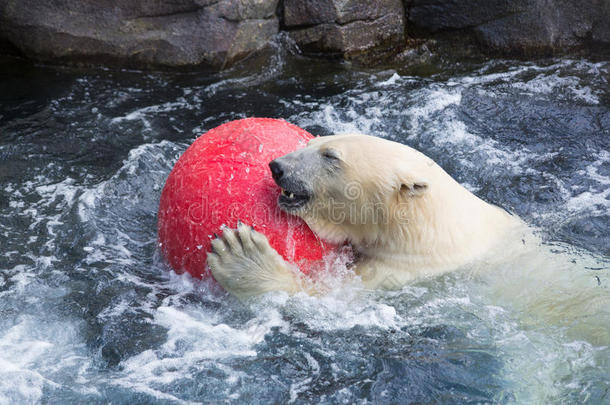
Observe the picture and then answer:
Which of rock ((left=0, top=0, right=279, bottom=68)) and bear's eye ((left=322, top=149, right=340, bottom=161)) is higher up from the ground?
rock ((left=0, top=0, right=279, bottom=68))

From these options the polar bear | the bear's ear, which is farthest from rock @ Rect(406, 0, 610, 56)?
the bear's ear

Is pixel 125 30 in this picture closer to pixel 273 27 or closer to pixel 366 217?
pixel 273 27

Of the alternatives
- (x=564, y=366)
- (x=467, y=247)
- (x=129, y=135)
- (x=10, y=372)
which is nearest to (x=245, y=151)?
(x=467, y=247)

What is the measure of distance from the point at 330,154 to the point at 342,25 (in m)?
4.44

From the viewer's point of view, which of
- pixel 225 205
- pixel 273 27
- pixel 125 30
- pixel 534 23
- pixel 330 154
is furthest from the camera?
pixel 273 27

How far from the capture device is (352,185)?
3871 mm

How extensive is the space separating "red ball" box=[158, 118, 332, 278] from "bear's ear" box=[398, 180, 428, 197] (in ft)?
1.65

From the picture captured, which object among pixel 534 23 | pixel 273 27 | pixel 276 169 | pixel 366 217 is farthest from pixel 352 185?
pixel 534 23

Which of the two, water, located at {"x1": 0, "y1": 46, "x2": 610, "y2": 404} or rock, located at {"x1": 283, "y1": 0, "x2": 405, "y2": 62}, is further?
rock, located at {"x1": 283, "y1": 0, "x2": 405, "y2": 62}

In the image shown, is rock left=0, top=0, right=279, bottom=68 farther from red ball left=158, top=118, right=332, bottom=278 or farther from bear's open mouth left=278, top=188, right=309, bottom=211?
bear's open mouth left=278, top=188, right=309, bottom=211

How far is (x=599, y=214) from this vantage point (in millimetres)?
5359

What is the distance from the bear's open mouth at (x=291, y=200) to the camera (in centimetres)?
381

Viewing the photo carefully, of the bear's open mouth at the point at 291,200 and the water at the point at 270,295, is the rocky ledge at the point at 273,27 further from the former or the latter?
the bear's open mouth at the point at 291,200

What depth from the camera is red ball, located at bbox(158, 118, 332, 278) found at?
377 centimetres
